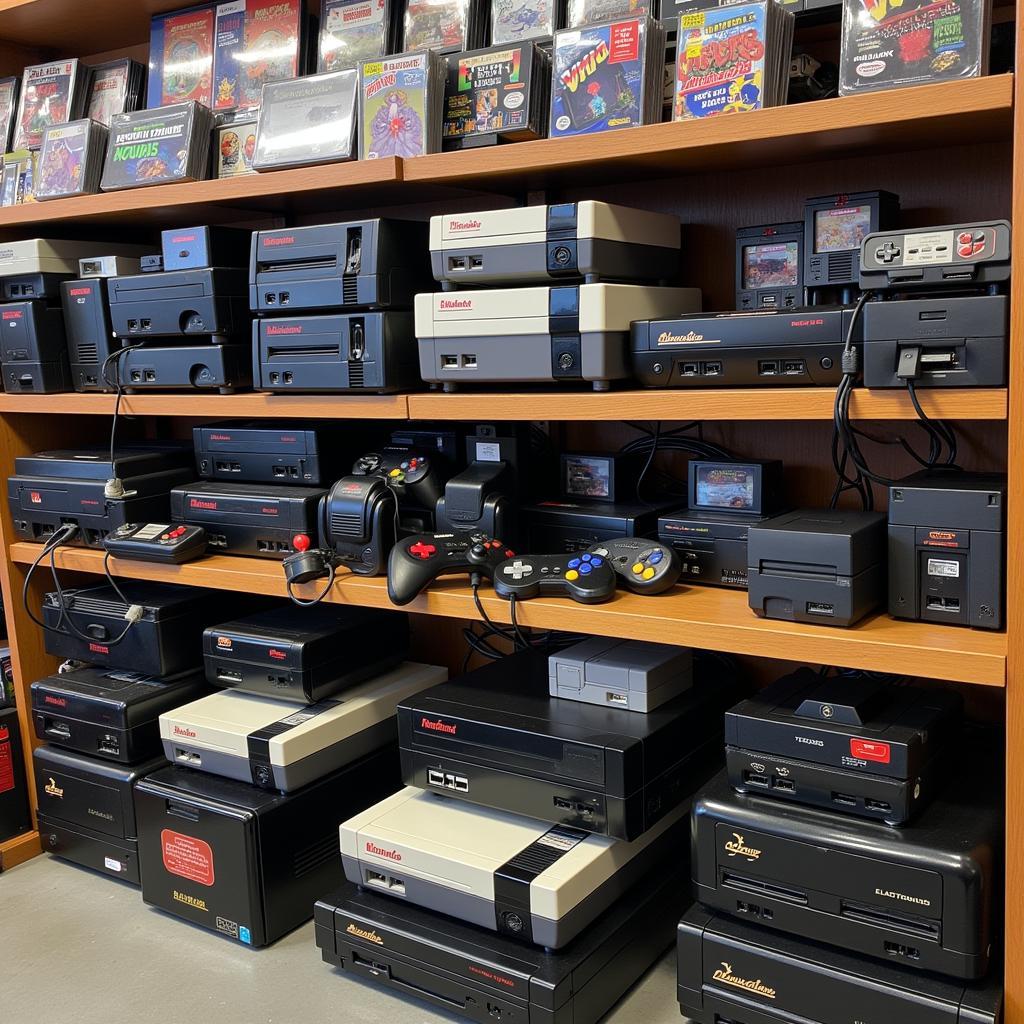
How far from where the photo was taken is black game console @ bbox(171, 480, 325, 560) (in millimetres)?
2115

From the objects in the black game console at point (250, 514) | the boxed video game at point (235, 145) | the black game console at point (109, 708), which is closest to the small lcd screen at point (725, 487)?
the black game console at point (250, 514)

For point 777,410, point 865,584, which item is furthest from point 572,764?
point 777,410

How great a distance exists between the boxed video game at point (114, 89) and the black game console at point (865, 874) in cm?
214

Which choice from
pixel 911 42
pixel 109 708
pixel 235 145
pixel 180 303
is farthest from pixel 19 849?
pixel 911 42

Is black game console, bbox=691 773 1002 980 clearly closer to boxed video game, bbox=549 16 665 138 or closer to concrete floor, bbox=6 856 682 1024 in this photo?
concrete floor, bbox=6 856 682 1024

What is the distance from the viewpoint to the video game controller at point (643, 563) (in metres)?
1.71

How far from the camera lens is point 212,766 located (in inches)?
83.6

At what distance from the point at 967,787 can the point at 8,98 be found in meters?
2.72

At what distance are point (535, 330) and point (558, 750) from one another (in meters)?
0.71

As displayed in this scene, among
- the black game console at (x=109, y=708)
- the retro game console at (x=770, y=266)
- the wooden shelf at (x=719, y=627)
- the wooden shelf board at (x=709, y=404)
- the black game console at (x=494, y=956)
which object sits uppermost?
the retro game console at (x=770, y=266)

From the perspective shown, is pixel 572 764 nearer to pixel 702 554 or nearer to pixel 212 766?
pixel 702 554

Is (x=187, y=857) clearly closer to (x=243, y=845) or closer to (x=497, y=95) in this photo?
(x=243, y=845)

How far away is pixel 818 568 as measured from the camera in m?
1.50

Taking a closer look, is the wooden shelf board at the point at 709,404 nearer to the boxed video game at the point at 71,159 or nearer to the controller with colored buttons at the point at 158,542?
the controller with colored buttons at the point at 158,542
